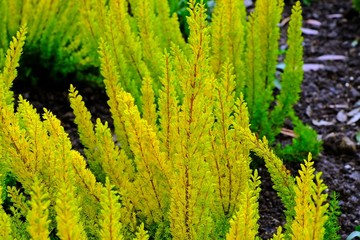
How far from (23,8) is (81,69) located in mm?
418

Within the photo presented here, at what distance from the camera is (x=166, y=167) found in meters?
1.71

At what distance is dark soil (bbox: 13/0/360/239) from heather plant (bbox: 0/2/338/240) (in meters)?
0.57

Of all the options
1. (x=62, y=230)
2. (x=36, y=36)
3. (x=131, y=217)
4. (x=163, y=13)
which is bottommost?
(x=62, y=230)

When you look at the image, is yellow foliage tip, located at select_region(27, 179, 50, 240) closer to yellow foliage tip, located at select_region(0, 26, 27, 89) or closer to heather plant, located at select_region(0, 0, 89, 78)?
yellow foliage tip, located at select_region(0, 26, 27, 89)

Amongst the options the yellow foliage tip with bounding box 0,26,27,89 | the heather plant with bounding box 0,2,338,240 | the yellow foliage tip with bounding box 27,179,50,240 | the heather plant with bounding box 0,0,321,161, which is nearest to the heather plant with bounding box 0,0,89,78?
the heather plant with bounding box 0,0,321,161

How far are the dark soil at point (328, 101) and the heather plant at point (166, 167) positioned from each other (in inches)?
22.6

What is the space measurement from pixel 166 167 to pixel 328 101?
73.4 inches

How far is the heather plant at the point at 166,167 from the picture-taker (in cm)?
139

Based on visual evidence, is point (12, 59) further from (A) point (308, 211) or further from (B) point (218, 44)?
(A) point (308, 211)

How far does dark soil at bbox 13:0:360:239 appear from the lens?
8.06 feet

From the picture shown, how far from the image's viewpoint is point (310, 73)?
365cm

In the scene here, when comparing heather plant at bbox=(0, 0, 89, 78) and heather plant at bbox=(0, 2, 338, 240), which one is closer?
heather plant at bbox=(0, 2, 338, 240)

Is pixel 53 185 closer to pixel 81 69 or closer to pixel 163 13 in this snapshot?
pixel 163 13

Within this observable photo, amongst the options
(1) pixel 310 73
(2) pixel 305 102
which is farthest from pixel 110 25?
(1) pixel 310 73
